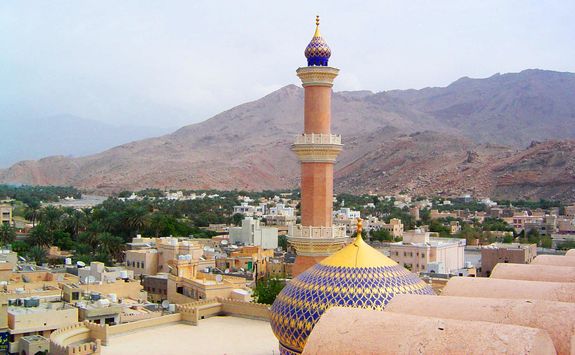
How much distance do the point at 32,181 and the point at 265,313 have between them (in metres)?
154

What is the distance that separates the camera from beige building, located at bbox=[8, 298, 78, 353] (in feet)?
53.0

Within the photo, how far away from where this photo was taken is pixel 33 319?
1652cm

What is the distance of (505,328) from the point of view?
463cm

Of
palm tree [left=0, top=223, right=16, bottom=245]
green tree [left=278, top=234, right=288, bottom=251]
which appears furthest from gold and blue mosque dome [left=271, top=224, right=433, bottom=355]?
green tree [left=278, top=234, right=288, bottom=251]

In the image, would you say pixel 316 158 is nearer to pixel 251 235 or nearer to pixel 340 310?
pixel 340 310

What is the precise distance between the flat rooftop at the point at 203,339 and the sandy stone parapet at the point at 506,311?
864 cm

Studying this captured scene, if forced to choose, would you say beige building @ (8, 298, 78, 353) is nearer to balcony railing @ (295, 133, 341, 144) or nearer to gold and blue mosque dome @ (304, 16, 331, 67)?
balcony railing @ (295, 133, 341, 144)

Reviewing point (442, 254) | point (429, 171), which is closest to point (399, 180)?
point (429, 171)

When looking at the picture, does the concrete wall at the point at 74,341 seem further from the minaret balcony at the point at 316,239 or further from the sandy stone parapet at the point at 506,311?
the sandy stone parapet at the point at 506,311

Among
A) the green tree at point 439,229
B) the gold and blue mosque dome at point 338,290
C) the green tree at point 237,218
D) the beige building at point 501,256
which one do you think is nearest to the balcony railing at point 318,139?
the gold and blue mosque dome at point 338,290

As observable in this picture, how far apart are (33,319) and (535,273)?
39.4 feet

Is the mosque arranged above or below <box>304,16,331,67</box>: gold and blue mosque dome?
below

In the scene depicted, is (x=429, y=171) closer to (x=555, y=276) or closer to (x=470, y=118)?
(x=470, y=118)

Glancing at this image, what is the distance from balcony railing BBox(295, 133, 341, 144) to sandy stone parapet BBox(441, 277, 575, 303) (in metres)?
7.62
